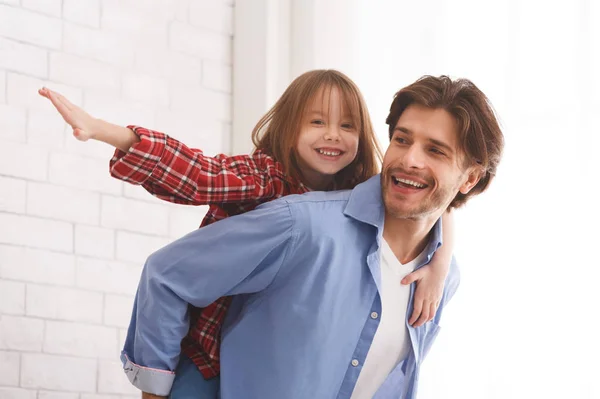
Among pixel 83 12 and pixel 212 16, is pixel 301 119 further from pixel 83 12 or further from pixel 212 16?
pixel 212 16

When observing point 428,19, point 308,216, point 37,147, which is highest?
point 428,19

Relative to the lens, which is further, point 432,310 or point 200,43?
point 200,43

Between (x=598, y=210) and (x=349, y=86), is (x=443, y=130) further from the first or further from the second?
(x=598, y=210)

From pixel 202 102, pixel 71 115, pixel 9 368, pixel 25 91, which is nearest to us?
pixel 71 115

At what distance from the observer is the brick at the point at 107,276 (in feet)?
9.37

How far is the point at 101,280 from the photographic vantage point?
289 centimetres

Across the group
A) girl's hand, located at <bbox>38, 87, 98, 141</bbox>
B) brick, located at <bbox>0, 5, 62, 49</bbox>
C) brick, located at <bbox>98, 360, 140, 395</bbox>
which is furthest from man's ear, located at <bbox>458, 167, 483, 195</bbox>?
brick, located at <bbox>0, 5, 62, 49</bbox>

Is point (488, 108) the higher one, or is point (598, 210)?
point (488, 108)

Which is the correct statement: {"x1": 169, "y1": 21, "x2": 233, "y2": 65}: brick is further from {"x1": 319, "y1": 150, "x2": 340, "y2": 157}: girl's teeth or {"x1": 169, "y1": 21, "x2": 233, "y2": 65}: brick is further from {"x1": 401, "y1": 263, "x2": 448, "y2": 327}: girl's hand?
{"x1": 401, "y1": 263, "x2": 448, "y2": 327}: girl's hand

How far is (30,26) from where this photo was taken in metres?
2.83

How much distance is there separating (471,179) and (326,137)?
0.35 m

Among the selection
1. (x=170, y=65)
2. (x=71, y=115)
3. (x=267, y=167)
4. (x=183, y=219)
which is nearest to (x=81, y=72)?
(x=170, y=65)

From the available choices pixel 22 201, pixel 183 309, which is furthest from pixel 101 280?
pixel 183 309

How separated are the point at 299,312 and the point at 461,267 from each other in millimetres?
797
